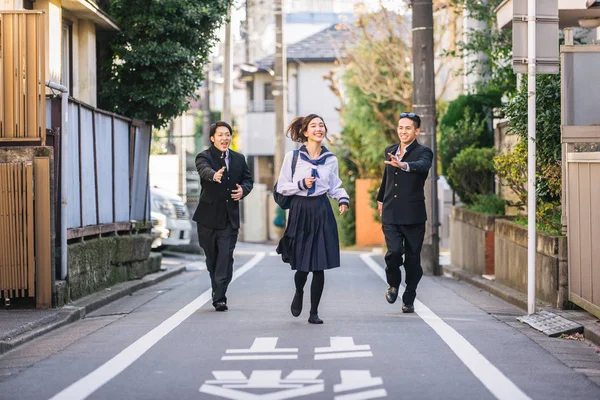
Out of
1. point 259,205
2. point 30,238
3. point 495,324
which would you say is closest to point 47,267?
point 30,238

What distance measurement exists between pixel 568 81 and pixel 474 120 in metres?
9.77

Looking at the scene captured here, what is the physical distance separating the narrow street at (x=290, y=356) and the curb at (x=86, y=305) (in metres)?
0.13

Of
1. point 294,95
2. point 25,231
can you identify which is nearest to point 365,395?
point 25,231

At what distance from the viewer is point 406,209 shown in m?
10.5

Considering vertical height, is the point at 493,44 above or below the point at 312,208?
above

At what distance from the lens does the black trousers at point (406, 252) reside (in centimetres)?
1060

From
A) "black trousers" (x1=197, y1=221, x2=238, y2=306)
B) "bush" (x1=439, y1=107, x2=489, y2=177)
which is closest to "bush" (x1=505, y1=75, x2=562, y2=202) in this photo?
"black trousers" (x1=197, y1=221, x2=238, y2=306)

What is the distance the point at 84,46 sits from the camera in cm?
1603

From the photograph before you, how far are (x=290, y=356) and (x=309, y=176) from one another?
7.99 feet

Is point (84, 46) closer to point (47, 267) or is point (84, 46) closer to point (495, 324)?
point (47, 267)

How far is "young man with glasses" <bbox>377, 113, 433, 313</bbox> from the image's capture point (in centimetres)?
1054

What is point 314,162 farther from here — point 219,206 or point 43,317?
point 43,317

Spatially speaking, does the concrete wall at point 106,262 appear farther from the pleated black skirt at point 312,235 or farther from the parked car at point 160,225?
the parked car at point 160,225

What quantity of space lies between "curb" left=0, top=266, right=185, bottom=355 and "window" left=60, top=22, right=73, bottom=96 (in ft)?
10.9
